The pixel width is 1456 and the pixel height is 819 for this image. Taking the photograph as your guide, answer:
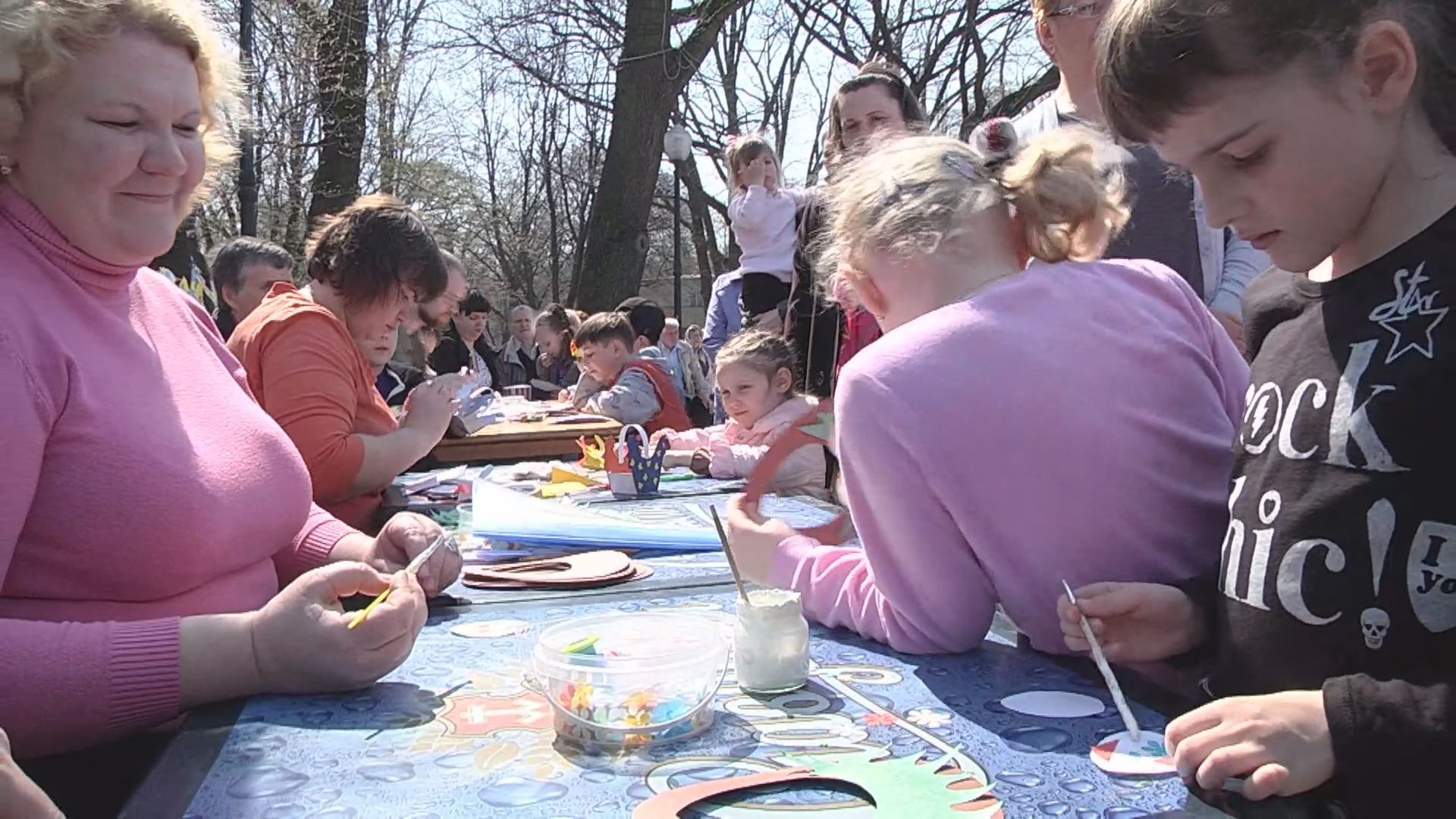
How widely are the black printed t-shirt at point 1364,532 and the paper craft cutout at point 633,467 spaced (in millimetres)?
1691

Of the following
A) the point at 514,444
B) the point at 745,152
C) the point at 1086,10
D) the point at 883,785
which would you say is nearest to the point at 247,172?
the point at 745,152

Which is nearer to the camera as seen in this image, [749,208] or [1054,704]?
[1054,704]

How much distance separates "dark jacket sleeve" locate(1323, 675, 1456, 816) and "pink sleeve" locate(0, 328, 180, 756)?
42.1 inches

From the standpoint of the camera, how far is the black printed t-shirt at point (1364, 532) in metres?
0.84

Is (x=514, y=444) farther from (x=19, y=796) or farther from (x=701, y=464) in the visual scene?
(x=19, y=796)

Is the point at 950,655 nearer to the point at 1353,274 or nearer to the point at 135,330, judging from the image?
the point at 1353,274

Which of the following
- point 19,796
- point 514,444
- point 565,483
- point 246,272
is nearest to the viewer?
point 19,796

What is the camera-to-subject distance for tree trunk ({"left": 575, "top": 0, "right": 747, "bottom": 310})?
9406 millimetres

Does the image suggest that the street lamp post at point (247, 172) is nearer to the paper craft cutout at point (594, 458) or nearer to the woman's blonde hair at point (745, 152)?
the woman's blonde hair at point (745, 152)

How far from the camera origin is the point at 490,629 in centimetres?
146

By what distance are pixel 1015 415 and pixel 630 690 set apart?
1.67 ft

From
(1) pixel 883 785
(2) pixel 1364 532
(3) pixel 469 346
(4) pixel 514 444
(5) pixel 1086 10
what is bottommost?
(3) pixel 469 346

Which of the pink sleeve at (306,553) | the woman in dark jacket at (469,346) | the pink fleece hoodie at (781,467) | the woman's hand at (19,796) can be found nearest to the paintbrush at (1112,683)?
the woman's hand at (19,796)

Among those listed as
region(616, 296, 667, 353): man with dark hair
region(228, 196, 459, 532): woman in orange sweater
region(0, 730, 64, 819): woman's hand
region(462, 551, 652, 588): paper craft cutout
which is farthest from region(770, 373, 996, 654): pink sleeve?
region(616, 296, 667, 353): man with dark hair
